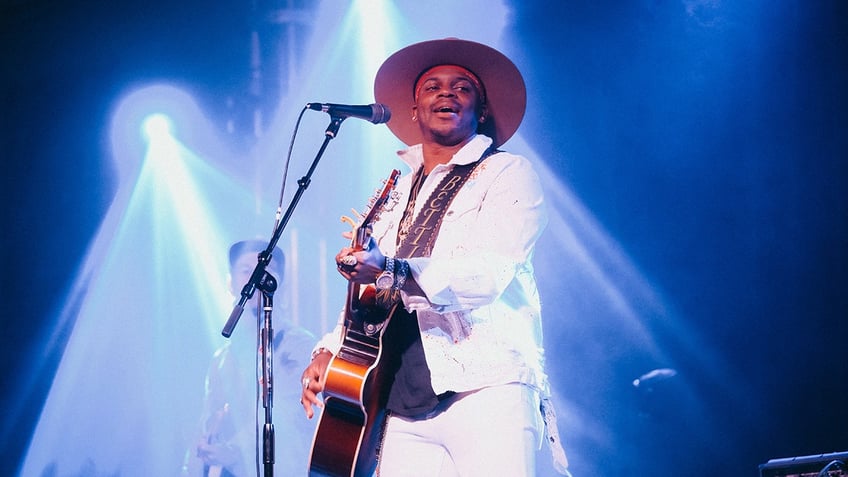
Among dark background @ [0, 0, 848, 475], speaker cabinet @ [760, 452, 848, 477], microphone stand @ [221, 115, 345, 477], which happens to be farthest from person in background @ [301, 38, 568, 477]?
dark background @ [0, 0, 848, 475]

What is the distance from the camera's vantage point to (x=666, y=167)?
19.8 feet

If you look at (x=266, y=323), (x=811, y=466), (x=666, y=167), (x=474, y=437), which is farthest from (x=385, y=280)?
(x=666, y=167)

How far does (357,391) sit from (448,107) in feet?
4.26

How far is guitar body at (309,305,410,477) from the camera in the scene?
254 cm

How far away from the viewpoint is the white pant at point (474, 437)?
232cm

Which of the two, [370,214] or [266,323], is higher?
[370,214]

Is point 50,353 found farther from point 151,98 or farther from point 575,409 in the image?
point 575,409

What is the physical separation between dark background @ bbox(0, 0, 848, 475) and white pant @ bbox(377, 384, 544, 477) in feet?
12.3

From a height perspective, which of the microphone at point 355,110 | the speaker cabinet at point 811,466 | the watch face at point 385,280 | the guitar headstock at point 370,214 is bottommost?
the speaker cabinet at point 811,466

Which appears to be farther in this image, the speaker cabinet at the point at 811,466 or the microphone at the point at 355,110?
the speaker cabinet at the point at 811,466

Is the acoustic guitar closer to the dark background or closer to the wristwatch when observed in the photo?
the wristwatch

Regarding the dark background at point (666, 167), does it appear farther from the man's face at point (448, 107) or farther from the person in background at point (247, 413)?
the man's face at point (448, 107)

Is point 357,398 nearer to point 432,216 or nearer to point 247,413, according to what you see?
point 432,216

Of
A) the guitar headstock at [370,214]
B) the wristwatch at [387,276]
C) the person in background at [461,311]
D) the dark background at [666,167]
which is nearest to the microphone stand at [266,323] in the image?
the person in background at [461,311]
